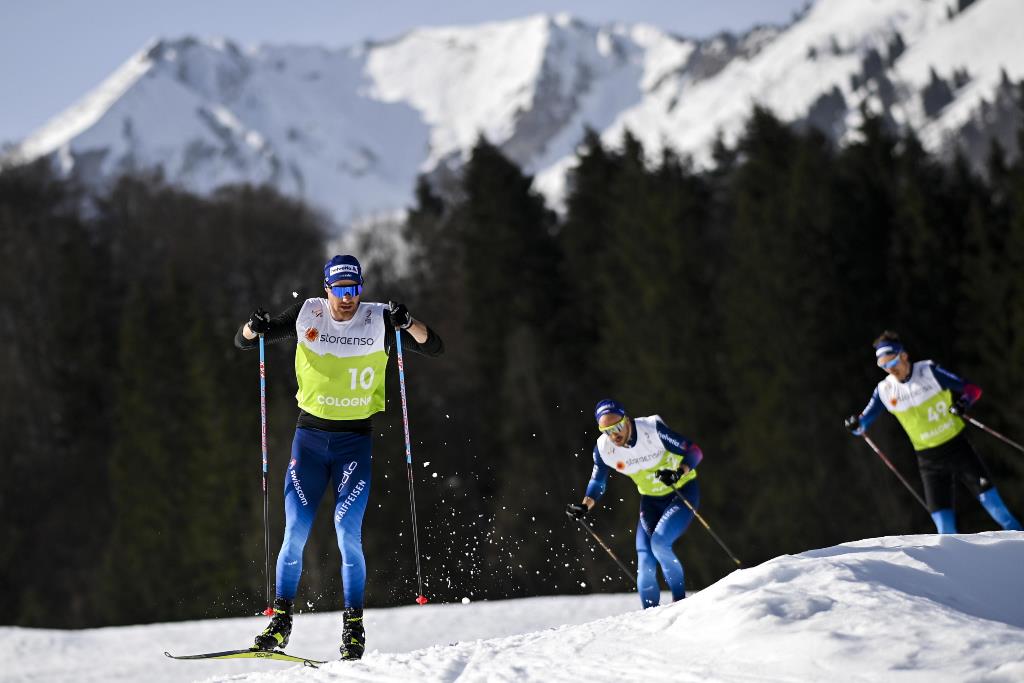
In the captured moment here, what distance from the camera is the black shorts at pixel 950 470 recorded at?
9992 mm

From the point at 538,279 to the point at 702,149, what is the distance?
431 ft

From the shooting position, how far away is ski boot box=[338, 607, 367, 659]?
6578mm

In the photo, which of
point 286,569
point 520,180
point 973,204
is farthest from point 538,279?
point 286,569

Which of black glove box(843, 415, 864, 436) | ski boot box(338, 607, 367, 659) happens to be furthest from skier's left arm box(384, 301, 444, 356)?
black glove box(843, 415, 864, 436)

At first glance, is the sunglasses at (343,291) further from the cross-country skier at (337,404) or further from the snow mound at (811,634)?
the snow mound at (811,634)

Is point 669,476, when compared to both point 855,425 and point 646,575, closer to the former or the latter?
point 646,575

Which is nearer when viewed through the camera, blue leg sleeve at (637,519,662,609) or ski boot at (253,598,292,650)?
ski boot at (253,598,292,650)

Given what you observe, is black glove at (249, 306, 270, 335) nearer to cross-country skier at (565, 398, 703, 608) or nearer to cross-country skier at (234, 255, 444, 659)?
cross-country skier at (234, 255, 444, 659)

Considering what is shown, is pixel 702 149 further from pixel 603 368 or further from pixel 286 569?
pixel 286 569

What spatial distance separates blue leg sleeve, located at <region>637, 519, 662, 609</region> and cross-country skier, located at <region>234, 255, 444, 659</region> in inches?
118

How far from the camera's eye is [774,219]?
30016 mm

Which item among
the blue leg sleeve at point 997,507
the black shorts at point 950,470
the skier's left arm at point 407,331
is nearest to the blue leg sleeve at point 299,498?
the skier's left arm at point 407,331

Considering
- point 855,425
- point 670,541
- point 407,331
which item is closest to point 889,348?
point 855,425

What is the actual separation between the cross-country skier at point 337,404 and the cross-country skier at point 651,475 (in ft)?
8.34
